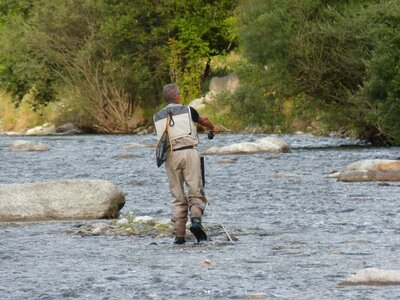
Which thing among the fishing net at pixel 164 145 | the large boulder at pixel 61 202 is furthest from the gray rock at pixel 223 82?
the fishing net at pixel 164 145

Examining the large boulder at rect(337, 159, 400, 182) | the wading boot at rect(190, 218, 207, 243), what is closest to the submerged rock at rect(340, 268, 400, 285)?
the wading boot at rect(190, 218, 207, 243)

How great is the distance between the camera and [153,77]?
217ft

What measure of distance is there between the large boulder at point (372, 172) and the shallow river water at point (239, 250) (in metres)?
0.43

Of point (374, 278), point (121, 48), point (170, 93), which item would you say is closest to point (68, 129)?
point (121, 48)

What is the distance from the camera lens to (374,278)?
1061 centimetres

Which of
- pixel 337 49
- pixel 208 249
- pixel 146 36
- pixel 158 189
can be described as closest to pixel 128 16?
pixel 146 36

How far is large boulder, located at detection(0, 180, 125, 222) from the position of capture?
1752cm

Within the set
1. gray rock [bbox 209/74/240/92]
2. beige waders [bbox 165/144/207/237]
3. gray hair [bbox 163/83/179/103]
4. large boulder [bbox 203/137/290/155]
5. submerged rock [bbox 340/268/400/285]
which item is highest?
gray hair [bbox 163/83/179/103]

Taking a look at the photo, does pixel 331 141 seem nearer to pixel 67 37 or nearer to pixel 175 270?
pixel 67 37

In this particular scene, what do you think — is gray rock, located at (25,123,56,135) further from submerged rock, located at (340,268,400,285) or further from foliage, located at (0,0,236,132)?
submerged rock, located at (340,268,400,285)

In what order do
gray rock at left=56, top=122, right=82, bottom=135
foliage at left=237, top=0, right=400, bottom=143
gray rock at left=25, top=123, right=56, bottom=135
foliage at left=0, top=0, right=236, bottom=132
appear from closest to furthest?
foliage at left=237, top=0, right=400, bottom=143 → foliage at left=0, top=0, right=236, bottom=132 → gray rock at left=56, top=122, right=82, bottom=135 → gray rock at left=25, top=123, right=56, bottom=135

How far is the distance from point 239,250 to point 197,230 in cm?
67

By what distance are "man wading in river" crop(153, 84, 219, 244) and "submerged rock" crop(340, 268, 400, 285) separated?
3644 mm

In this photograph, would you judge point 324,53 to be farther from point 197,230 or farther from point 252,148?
point 197,230
